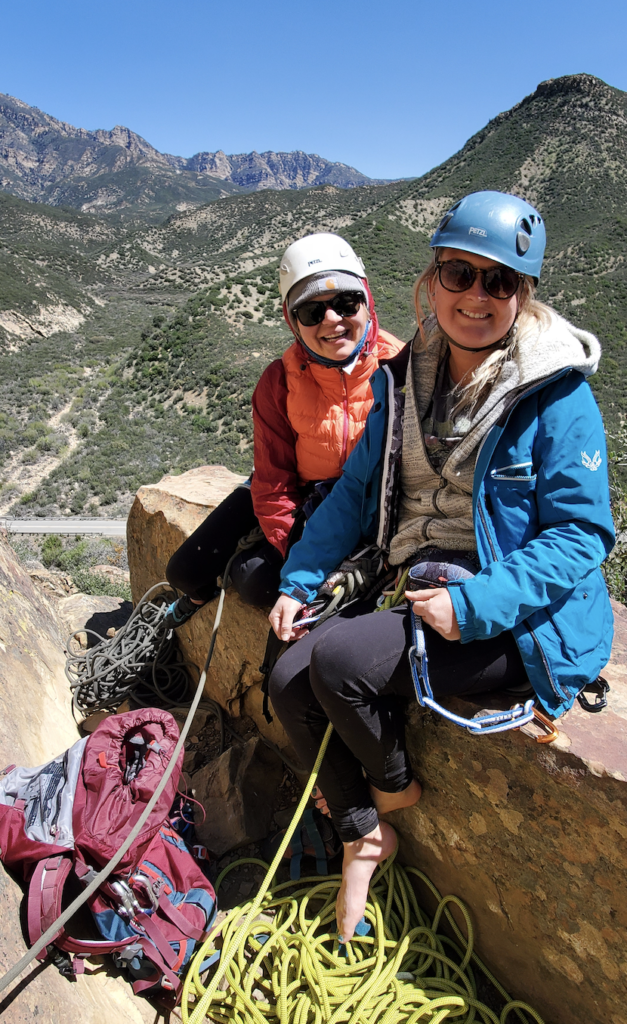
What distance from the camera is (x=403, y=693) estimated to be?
1.79 metres

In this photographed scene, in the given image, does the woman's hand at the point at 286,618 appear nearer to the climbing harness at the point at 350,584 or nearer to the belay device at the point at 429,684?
the climbing harness at the point at 350,584

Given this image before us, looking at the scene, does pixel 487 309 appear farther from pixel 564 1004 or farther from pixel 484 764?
pixel 564 1004

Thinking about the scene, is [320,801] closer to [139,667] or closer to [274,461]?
[274,461]

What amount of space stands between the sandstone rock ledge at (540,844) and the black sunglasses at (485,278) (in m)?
1.27

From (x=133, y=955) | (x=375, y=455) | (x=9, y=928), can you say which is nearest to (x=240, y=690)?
(x=133, y=955)

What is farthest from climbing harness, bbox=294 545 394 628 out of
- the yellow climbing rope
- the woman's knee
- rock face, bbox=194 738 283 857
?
rock face, bbox=194 738 283 857

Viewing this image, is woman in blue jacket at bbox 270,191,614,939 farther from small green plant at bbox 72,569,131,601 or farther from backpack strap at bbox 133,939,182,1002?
small green plant at bbox 72,569,131,601

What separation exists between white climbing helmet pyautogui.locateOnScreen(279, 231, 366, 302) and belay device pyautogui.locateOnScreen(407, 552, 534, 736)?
1.33 m

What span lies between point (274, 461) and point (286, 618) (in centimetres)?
85

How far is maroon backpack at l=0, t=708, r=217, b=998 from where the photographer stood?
1.88 metres

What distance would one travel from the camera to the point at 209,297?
3562 cm

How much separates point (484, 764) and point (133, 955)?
1.39 meters

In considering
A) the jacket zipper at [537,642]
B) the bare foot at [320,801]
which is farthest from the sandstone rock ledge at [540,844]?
the bare foot at [320,801]


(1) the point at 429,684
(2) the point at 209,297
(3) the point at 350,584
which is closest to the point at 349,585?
(3) the point at 350,584
